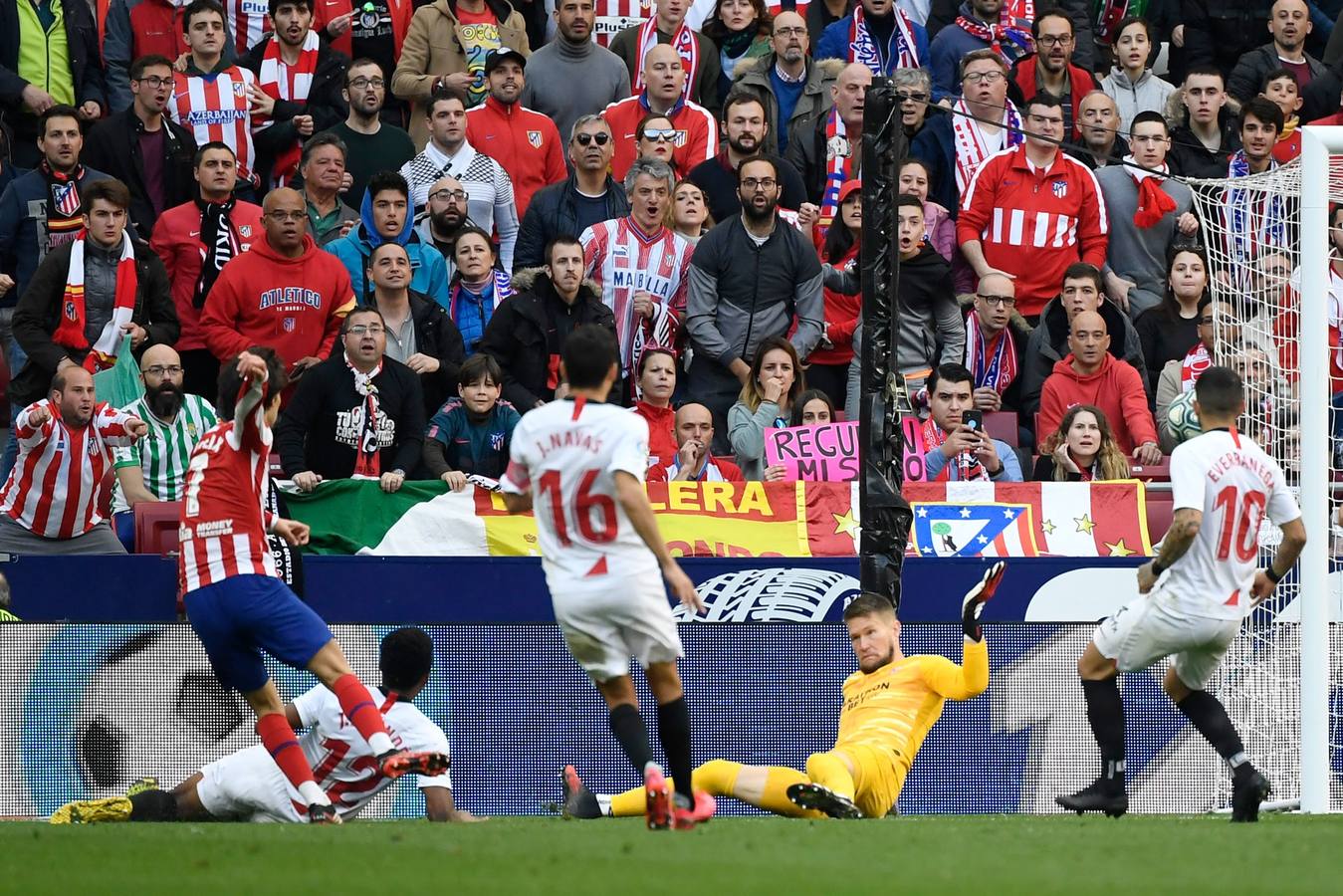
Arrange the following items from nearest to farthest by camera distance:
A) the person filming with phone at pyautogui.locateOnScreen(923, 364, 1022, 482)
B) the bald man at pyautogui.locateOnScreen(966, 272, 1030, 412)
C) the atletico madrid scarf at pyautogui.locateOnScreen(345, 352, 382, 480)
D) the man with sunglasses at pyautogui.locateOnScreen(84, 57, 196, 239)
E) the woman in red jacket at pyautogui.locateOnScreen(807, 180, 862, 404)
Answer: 1. the person filming with phone at pyautogui.locateOnScreen(923, 364, 1022, 482)
2. the atletico madrid scarf at pyautogui.locateOnScreen(345, 352, 382, 480)
3. the bald man at pyautogui.locateOnScreen(966, 272, 1030, 412)
4. the woman in red jacket at pyautogui.locateOnScreen(807, 180, 862, 404)
5. the man with sunglasses at pyautogui.locateOnScreen(84, 57, 196, 239)

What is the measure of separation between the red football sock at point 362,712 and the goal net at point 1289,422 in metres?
4.54

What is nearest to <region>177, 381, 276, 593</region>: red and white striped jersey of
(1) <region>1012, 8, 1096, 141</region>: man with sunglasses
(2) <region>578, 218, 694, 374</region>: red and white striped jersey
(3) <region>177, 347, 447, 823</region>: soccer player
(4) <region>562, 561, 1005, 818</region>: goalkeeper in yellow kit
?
(3) <region>177, 347, 447, 823</region>: soccer player

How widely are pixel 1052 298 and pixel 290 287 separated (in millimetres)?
5249

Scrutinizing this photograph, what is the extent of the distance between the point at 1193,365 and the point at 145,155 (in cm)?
750

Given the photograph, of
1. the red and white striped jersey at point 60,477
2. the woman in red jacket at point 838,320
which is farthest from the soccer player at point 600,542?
the woman in red jacket at point 838,320

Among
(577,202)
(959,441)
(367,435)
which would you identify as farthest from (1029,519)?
(577,202)

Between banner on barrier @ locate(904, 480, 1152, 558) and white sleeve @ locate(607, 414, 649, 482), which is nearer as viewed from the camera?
white sleeve @ locate(607, 414, 649, 482)

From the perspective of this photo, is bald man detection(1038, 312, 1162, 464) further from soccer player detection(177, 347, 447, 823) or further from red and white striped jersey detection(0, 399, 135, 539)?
soccer player detection(177, 347, 447, 823)

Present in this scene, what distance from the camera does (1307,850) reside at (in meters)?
7.16

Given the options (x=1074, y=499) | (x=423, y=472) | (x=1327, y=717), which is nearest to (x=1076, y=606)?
(x=1074, y=499)

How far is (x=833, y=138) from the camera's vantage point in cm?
1500

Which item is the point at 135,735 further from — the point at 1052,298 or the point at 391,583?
the point at 1052,298

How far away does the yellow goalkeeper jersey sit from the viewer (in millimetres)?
9094

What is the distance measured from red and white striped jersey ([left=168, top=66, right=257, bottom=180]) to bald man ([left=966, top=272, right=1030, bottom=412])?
17.8ft
